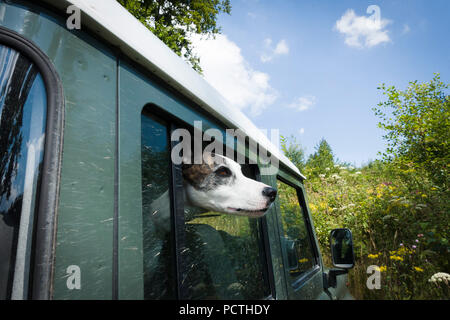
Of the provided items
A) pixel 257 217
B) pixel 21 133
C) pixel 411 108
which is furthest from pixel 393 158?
pixel 21 133

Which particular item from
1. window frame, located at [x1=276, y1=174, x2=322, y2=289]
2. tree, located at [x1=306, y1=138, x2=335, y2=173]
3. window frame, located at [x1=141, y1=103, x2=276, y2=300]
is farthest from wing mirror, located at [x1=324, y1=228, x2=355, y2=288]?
tree, located at [x1=306, y1=138, x2=335, y2=173]

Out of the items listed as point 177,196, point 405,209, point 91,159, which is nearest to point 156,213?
point 177,196

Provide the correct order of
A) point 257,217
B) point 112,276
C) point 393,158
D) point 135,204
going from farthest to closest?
point 393,158
point 257,217
point 135,204
point 112,276

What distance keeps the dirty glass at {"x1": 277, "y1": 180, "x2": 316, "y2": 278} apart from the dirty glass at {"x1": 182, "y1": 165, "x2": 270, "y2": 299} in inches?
12.3

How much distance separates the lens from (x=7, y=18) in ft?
1.91

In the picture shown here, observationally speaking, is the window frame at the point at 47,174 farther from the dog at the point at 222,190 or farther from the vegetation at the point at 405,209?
the vegetation at the point at 405,209

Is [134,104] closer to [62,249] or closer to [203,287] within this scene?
[62,249]

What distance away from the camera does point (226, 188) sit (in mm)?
1636

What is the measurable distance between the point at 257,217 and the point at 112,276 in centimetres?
110

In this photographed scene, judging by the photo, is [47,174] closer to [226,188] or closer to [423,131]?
→ [226,188]

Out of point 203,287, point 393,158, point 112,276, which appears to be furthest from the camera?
point 393,158

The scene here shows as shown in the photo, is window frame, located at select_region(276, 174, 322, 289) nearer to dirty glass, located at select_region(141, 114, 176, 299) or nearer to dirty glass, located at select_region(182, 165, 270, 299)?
dirty glass, located at select_region(182, 165, 270, 299)

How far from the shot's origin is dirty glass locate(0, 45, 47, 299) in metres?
0.50

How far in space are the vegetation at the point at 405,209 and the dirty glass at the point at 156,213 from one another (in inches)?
179
